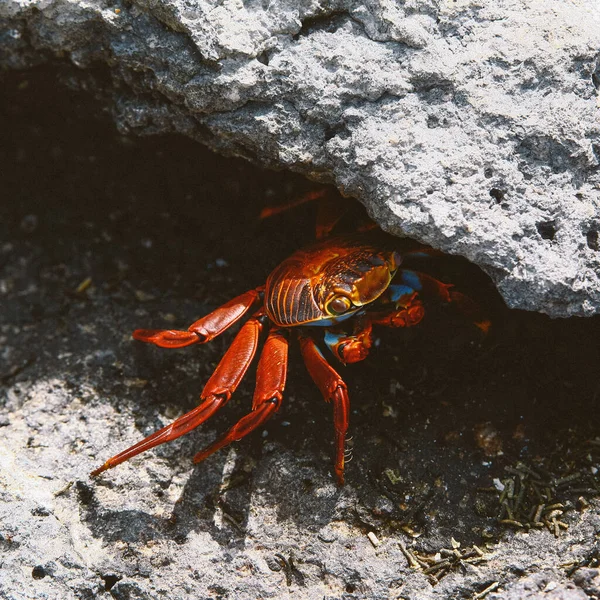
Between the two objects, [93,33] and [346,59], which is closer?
[346,59]

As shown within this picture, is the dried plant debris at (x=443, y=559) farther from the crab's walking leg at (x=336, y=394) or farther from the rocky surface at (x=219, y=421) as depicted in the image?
the crab's walking leg at (x=336, y=394)

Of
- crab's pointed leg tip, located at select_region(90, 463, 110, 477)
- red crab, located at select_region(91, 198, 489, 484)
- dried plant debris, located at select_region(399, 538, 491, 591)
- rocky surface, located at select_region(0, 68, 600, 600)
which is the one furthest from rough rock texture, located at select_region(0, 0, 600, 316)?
crab's pointed leg tip, located at select_region(90, 463, 110, 477)

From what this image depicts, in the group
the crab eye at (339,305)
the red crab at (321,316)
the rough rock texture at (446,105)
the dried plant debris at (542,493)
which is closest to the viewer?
the rough rock texture at (446,105)

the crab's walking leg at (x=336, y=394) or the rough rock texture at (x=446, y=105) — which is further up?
the rough rock texture at (x=446, y=105)

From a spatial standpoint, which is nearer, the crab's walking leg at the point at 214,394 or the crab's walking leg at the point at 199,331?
the crab's walking leg at the point at 214,394

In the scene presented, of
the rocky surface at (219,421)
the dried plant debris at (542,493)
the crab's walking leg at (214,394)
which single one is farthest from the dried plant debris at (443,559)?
the crab's walking leg at (214,394)

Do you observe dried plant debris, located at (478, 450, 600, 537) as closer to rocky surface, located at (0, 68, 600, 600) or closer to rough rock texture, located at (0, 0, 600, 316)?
rocky surface, located at (0, 68, 600, 600)

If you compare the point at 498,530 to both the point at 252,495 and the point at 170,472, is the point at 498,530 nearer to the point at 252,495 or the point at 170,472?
the point at 252,495

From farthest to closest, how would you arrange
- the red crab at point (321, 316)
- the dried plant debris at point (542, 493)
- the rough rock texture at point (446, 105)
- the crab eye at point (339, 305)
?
the crab eye at point (339, 305) < the red crab at point (321, 316) < the dried plant debris at point (542, 493) < the rough rock texture at point (446, 105)

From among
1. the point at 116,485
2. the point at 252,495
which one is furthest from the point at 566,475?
the point at 116,485
